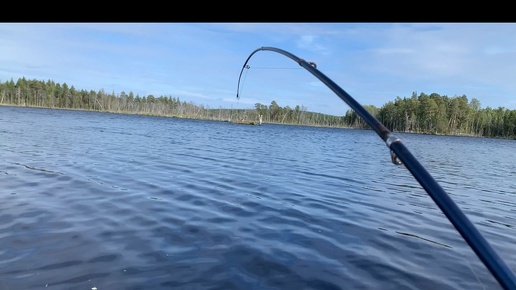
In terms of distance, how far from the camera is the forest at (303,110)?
415ft

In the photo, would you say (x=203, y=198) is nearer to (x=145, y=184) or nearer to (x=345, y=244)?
(x=145, y=184)

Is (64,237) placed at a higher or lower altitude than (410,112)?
lower

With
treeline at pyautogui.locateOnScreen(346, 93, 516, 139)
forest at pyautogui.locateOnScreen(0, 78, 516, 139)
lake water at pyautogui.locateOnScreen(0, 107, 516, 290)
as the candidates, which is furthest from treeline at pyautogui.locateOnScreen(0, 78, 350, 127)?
lake water at pyautogui.locateOnScreen(0, 107, 516, 290)

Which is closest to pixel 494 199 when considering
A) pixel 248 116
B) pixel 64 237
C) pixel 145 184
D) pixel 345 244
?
pixel 345 244

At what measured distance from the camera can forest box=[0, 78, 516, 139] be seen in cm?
12644

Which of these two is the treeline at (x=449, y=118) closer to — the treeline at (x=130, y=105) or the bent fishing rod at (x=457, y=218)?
the treeline at (x=130, y=105)

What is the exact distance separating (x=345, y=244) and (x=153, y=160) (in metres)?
12.6

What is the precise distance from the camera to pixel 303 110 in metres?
178

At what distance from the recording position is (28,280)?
4.71 metres

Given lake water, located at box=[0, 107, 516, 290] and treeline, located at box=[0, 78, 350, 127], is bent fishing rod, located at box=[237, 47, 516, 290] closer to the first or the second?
lake water, located at box=[0, 107, 516, 290]

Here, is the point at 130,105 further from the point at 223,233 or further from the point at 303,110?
the point at 223,233

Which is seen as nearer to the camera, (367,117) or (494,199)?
(367,117)

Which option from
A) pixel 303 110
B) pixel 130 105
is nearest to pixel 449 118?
pixel 303 110

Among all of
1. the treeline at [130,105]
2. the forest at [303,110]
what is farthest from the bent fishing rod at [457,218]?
the treeline at [130,105]
